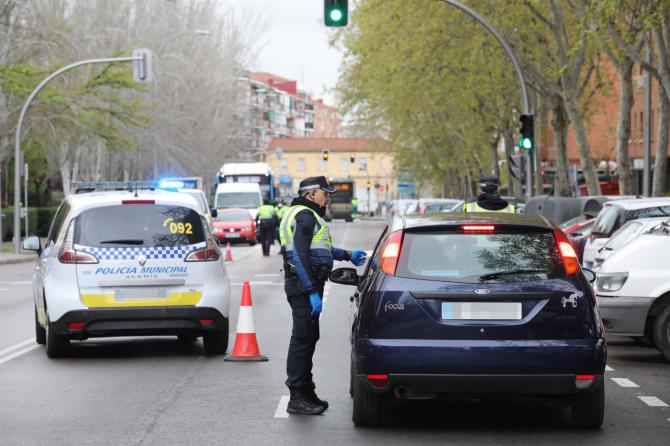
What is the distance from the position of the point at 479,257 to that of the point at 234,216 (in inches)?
1662

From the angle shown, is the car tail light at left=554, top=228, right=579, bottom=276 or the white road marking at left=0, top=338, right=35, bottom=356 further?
the white road marking at left=0, top=338, right=35, bottom=356

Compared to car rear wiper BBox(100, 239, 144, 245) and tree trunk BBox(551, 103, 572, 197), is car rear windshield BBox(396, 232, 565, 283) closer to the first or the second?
car rear wiper BBox(100, 239, 144, 245)

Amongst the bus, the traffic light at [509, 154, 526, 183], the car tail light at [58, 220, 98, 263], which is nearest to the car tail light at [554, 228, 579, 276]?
the car tail light at [58, 220, 98, 263]

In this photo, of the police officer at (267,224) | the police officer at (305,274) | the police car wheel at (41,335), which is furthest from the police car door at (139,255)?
the police officer at (267,224)

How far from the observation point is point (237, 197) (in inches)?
2183

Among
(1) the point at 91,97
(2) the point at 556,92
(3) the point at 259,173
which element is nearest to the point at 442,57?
(2) the point at 556,92

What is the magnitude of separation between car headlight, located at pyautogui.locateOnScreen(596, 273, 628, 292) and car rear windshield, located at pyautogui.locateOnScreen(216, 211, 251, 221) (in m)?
37.3

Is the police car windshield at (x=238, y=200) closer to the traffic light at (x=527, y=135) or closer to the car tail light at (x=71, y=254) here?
the traffic light at (x=527, y=135)

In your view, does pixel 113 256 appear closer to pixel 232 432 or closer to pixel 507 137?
pixel 232 432

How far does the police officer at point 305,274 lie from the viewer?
958 centimetres

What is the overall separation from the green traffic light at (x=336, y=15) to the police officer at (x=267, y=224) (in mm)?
15836

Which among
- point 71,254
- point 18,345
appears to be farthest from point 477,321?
point 18,345

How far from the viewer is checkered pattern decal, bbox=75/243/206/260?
42.5 feet

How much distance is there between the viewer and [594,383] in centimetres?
857
